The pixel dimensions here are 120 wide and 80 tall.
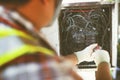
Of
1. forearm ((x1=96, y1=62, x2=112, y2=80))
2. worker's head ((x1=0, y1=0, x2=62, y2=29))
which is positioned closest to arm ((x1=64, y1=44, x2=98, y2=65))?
forearm ((x1=96, y1=62, x2=112, y2=80))

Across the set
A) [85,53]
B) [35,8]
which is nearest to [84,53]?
[85,53]

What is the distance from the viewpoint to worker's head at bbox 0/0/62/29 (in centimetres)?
29

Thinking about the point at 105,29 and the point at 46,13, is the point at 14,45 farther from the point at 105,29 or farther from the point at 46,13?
the point at 105,29

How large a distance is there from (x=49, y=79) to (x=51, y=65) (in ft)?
0.07

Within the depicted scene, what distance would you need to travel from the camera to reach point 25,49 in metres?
0.27

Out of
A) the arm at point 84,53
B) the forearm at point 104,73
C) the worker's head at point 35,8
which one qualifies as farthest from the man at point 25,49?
the arm at point 84,53

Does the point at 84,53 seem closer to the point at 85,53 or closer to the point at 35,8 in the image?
the point at 85,53

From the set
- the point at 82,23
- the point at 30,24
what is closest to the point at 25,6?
the point at 30,24

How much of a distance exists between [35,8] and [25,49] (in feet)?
0.22

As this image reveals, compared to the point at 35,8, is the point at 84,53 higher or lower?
lower

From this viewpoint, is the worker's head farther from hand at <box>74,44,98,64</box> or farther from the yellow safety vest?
hand at <box>74,44,98,64</box>

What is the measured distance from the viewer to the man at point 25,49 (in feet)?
0.85

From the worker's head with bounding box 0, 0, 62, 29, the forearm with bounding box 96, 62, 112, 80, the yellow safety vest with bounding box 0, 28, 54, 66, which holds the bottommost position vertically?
the forearm with bounding box 96, 62, 112, 80

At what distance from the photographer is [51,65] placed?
0.90 ft
